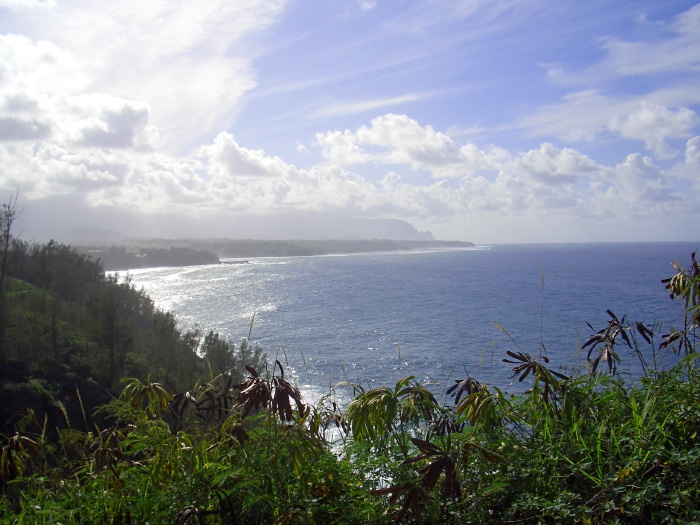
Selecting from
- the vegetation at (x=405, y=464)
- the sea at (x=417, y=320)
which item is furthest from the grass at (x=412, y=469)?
the sea at (x=417, y=320)

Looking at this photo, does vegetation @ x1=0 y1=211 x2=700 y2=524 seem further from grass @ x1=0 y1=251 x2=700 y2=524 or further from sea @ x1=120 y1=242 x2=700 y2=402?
sea @ x1=120 y1=242 x2=700 y2=402

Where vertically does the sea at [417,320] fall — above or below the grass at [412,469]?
below

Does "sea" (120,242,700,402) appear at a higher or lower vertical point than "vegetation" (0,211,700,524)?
lower

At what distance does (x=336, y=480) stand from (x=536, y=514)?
979 mm

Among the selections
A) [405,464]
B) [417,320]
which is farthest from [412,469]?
[417,320]

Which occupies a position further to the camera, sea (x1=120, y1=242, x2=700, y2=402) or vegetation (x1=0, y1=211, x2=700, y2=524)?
sea (x1=120, y1=242, x2=700, y2=402)

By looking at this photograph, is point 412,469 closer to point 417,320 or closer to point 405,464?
point 405,464

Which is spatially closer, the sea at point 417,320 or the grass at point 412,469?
the grass at point 412,469

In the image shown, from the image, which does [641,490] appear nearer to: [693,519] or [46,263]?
[693,519]

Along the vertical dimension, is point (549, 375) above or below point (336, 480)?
above

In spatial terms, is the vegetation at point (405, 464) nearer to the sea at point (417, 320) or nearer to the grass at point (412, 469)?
the grass at point (412, 469)

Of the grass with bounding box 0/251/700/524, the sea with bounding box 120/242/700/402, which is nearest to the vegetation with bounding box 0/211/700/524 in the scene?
the grass with bounding box 0/251/700/524

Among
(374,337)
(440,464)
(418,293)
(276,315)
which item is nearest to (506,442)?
(440,464)

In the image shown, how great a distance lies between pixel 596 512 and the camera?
7.75 ft
